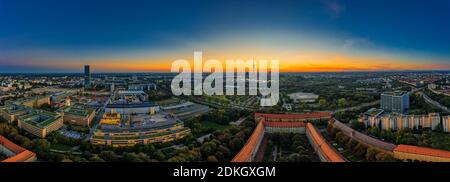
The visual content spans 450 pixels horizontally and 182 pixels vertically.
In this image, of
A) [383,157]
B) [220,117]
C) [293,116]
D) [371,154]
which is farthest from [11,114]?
[383,157]

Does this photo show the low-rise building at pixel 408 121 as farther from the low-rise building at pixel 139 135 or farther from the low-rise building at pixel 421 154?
the low-rise building at pixel 139 135

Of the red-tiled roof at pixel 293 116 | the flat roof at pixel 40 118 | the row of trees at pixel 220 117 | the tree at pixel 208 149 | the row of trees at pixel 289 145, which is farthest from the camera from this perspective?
the red-tiled roof at pixel 293 116

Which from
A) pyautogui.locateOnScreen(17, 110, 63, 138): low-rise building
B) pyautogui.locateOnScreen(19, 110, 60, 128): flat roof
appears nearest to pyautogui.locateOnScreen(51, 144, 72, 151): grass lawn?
pyautogui.locateOnScreen(17, 110, 63, 138): low-rise building

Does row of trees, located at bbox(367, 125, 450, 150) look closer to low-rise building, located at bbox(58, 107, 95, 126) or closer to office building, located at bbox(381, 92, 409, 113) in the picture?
office building, located at bbox(381, 92, 409, 113)

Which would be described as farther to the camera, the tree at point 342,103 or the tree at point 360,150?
the tree at point 342,103

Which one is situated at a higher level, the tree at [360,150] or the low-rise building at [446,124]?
the low-rise building at [446,124]

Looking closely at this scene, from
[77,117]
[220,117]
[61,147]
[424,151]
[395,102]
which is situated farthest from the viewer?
[395,102]

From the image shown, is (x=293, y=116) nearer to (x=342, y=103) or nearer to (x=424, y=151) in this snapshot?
(x=342, y=103)

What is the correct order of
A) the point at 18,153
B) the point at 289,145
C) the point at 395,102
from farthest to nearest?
the point at 395,102 → the point at 289,145 → the point at 18,153

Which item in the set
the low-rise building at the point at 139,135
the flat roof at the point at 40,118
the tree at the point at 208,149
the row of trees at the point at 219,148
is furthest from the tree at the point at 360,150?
the flat roof at the point at 40,118
